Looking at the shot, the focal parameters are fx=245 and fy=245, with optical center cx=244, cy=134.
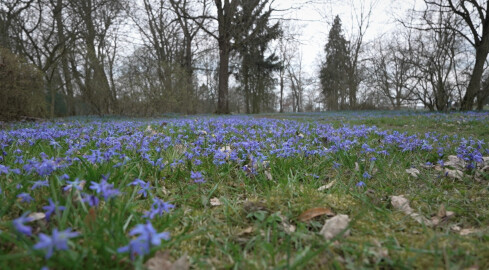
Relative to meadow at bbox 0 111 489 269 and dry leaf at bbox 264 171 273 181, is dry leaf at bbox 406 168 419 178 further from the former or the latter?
dry leaf at bbox 264 171 273 181

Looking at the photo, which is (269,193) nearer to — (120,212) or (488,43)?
(120,212)

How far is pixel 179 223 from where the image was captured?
1.54 m

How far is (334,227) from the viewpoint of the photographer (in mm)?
1454

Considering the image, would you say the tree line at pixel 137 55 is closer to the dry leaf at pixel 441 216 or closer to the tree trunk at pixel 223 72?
the tree trunk at pixel 223 72

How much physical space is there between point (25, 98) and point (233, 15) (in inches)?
479

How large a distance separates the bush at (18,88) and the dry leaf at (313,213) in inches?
380

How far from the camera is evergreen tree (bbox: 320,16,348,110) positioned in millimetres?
31370

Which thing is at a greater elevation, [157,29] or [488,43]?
[157,29]

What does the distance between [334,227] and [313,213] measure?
0.63ft

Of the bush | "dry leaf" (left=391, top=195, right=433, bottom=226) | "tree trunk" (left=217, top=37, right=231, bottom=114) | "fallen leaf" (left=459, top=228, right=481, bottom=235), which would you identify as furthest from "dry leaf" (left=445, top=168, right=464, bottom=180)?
"tree trunk" (left=217, top=37, right=231, bottom=114)

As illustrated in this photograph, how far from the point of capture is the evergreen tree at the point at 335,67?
31370 mm

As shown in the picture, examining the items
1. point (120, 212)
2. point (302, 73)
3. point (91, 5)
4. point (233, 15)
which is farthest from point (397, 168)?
point (302, 73)

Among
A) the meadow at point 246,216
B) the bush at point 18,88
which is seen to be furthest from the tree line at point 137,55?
the meadow at point 246,216

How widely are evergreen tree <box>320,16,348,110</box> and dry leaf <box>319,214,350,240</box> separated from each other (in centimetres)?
3157
